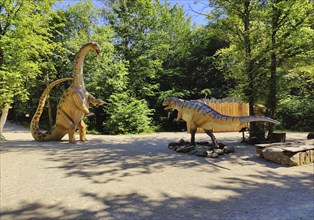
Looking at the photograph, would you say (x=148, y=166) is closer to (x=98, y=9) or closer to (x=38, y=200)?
(x=38, y=200)

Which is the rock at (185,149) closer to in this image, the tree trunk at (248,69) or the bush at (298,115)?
the tree trunk at (248,69)

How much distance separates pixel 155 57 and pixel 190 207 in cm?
1705

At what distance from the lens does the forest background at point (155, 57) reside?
8.92 metres

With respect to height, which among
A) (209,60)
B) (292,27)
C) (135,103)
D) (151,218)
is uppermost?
(209,60)

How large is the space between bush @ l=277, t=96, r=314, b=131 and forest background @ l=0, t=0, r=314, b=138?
0.05m

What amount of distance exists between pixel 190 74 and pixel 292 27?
11.2 metres

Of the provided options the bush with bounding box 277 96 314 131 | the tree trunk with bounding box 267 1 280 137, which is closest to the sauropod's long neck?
the tree trunk with bounding box 267 1 280 137

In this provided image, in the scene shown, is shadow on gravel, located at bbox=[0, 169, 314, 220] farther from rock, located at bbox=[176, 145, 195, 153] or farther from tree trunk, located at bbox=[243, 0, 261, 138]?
tree trunk, located at bbox=[243, 0, 261, 138]

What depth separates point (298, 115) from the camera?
1544 cm

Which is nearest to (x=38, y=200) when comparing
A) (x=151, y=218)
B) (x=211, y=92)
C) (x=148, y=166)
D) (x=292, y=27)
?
(x=151, y=218)

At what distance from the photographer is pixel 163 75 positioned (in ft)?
64.0

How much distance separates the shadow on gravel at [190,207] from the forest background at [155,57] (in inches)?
228

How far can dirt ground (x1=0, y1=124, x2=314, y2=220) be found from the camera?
A: 329 cm

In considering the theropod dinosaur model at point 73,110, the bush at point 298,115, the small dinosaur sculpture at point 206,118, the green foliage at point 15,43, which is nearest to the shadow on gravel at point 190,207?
the small dinosaur sculpture at point 206,118
